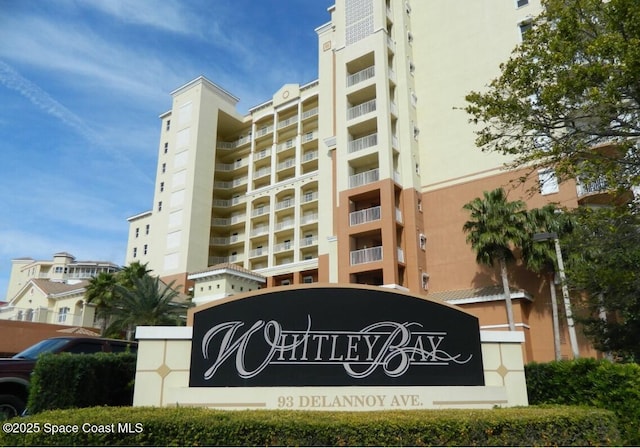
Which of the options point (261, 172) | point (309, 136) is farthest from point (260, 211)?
point (309, 136)

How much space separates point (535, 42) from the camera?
44.0 feet

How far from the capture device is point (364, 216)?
34.9 metres

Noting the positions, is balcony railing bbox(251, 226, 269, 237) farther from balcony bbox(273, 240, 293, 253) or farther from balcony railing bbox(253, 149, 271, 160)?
balcony railing bbox(253, 149, 271, 160)

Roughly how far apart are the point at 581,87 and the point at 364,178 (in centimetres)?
2375

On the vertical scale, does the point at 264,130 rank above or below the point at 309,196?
above

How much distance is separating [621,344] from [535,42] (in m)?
13.7

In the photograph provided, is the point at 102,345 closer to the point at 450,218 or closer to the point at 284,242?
the point at 450,218

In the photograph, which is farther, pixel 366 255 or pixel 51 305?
pixel 51 305

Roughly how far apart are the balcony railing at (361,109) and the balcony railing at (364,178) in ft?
15.4

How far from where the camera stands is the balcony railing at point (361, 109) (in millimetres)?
36688

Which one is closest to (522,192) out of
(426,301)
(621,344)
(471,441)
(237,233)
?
(621,344)

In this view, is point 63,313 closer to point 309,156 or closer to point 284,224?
point 284,224

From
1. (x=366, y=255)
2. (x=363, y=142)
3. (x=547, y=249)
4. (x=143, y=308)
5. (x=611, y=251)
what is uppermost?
(x=363, y=142)

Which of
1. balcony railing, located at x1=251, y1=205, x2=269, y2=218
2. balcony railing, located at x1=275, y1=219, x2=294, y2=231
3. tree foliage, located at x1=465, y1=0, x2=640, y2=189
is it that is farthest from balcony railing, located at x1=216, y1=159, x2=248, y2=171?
tree foliage, located at x1=465, y1=0, x2=640, y2=189
